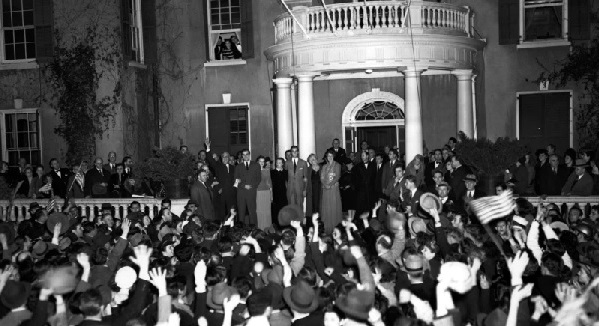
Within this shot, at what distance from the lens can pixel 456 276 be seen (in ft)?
21.9

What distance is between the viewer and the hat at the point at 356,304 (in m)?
6.36

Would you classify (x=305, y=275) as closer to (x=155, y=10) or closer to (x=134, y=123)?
(x=134, y=123)

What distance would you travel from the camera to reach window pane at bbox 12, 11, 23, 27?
72.4ft

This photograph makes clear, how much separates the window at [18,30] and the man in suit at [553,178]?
533 inches

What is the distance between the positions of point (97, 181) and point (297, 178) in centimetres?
430

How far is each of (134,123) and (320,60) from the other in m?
5.75

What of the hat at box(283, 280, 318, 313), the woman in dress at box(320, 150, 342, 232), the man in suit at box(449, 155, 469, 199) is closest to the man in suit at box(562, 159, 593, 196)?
the man in suit at box(449, 155, 469, 199)

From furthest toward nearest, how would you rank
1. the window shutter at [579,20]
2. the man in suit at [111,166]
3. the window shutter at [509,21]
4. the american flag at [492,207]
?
the window shutter at [509,21], the window shutter at [579,20], the man in suit at [111,166], the american flag at [492,207]

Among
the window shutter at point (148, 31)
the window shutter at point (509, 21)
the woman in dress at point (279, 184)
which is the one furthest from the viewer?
the window shutter at point (148, 31)

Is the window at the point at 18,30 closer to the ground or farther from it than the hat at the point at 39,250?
farther from it

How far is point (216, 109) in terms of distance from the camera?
74.4 ft

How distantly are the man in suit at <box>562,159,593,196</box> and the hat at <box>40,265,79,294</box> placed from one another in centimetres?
1065

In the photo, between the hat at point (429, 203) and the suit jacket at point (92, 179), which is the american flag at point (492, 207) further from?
the suit jacket at point (92, 179)

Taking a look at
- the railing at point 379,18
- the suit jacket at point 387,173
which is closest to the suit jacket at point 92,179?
the railing at point 379,18
